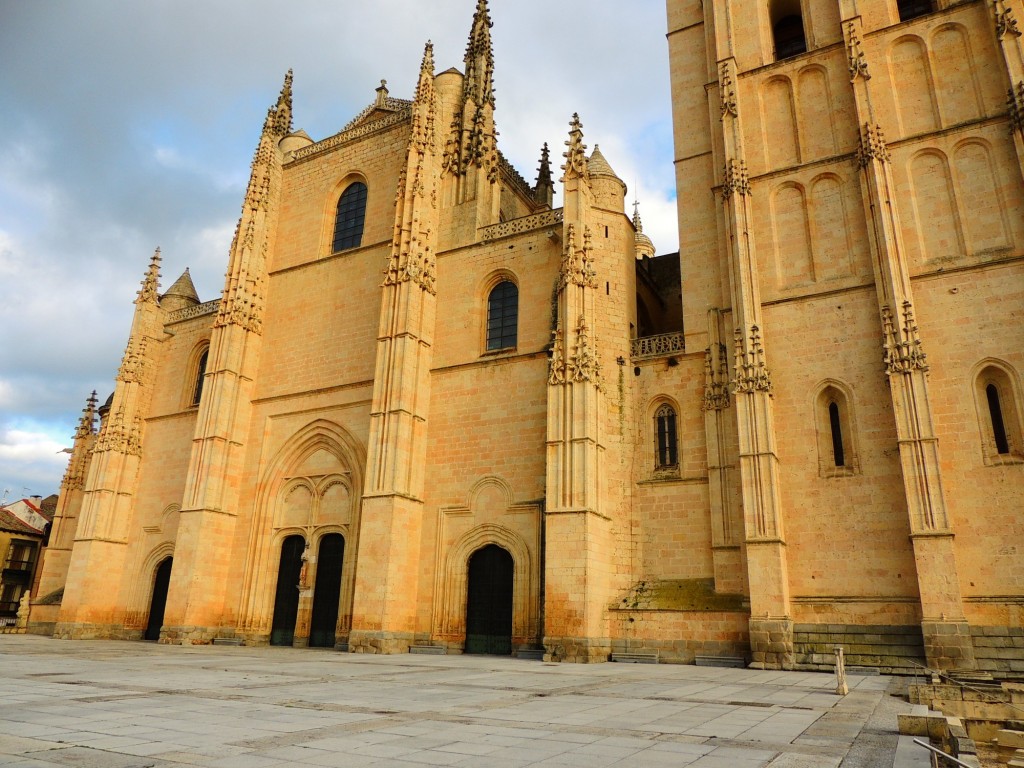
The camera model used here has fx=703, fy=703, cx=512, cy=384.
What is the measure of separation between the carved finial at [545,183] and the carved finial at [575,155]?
9.98 metres

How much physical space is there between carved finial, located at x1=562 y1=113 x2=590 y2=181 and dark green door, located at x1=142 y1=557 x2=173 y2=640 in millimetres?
19116

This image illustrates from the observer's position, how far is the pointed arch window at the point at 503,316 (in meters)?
20.7

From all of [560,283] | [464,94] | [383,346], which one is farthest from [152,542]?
[464,94]

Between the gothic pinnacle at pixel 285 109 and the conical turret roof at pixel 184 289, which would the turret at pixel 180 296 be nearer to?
the conical turret roof at pixel 184 289

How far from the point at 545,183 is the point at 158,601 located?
22.6 meters

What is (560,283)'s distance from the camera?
18812 mm

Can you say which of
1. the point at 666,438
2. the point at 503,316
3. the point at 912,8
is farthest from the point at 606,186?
the point at 912,8

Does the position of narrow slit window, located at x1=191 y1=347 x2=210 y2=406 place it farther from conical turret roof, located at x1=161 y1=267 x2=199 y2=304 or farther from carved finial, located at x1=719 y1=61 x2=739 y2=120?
carved finial, located at x1=719 y1=61 x2=739 y2=120

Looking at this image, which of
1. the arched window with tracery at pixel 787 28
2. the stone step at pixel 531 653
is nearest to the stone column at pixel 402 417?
the stone step at pixel 531 653

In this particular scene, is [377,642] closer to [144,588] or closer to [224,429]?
[224,429]

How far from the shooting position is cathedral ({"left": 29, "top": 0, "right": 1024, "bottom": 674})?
15469 mm

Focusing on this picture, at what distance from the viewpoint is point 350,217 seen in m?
25.5

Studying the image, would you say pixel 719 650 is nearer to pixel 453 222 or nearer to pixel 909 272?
pixel 909 272

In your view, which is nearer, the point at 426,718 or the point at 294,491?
the point at 426,718
